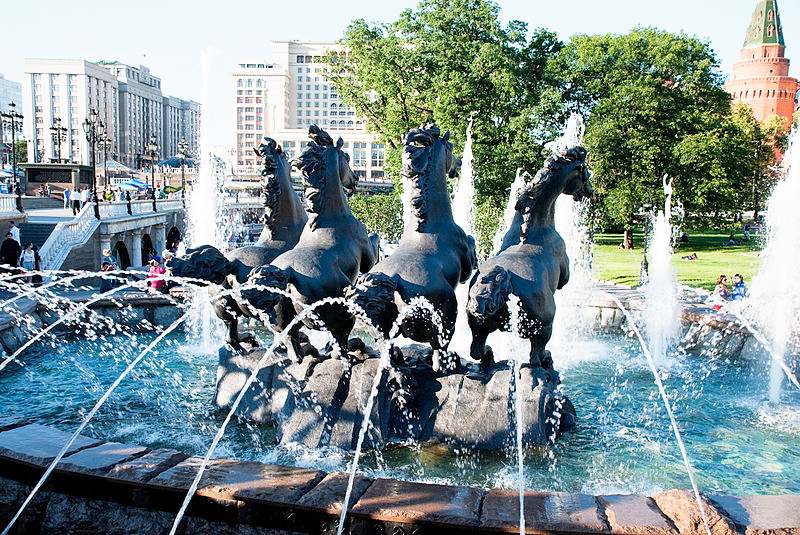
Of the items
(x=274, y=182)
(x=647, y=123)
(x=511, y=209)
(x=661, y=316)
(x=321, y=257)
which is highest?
(x=647, y=123)

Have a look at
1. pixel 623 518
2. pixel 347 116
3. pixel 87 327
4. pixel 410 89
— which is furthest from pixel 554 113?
pixel 347 116

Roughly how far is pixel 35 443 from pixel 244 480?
63.8 inches

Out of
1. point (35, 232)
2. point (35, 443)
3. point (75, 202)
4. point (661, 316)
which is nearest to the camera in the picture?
point (35, 443)

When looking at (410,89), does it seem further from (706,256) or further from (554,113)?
(706,256)

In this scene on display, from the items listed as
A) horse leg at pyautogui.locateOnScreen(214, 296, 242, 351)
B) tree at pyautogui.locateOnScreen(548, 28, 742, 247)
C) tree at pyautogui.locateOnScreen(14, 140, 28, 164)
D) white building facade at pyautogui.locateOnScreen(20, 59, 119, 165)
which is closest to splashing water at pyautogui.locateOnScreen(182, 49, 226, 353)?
horse leg at pyautogui.locateOnScreen(214, 296, 242, 351)

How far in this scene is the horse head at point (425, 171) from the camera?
6945mm

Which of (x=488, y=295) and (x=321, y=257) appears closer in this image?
(x=488, y=295)

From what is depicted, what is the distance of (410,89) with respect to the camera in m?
26.4

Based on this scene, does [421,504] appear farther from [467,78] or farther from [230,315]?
[467,78]

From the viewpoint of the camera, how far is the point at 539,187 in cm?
729

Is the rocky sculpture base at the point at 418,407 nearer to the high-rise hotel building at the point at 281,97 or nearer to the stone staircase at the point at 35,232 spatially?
the stone staircase at the point at 35,232

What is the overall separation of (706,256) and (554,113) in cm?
1130

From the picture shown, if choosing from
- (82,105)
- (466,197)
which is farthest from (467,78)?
(82,105)

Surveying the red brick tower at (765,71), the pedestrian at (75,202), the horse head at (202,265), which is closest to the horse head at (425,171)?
the horse head at (202,265)
